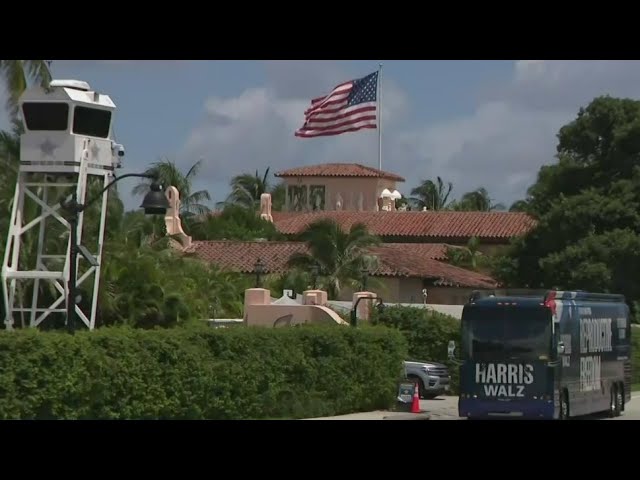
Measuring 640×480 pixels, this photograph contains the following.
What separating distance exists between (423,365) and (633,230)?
72.0 ft

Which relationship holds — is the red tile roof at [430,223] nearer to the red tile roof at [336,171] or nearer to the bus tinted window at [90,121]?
the red tile roof at [336,171]

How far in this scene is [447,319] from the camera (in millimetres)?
40688

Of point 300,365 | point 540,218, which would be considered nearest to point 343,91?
point 540,218

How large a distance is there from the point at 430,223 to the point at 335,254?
25.9m

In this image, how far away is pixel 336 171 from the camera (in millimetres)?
93125

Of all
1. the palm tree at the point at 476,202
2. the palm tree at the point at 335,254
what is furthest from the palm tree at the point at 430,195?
the palm tree at the point at 335,254

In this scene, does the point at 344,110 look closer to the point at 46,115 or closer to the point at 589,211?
the point at 589,211

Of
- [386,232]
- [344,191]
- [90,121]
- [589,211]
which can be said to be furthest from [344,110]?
[344,191]

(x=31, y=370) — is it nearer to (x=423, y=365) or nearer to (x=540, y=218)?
(x=423, y=365)

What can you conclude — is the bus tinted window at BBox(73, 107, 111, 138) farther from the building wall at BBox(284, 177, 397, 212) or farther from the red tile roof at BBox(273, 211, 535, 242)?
the building wall at BBox(284, 177, 397, 212)

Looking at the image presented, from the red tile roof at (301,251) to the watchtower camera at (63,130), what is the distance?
22.8 m

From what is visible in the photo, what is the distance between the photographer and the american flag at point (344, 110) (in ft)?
189

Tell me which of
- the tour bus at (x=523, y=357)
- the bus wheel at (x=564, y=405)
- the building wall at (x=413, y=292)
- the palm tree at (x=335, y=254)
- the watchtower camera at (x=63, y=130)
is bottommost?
the bus wheel at (x=564, y=405)

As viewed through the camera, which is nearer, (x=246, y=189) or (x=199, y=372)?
(x=199, y=372)
